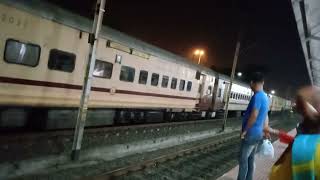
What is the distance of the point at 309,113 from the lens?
9.72ft

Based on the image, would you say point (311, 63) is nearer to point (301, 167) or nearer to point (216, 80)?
point (216, 80)

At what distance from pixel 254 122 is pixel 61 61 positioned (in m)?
6.32

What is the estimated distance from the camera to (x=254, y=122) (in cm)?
709

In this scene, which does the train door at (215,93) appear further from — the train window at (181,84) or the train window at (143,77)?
the train window at (143,77)

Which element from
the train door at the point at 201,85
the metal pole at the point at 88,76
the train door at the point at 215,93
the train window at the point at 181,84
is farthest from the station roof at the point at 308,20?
the train door at the point at 215,93

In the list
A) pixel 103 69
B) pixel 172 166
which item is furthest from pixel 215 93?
pixel 172 166

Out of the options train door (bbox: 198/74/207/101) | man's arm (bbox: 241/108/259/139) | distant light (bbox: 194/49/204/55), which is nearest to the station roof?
train door (bbox: 198/74/207/101)

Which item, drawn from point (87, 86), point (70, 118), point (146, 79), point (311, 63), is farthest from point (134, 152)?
point (311, 63)

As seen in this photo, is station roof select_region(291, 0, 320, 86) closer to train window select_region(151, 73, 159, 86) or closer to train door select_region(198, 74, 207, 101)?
train window select_region(151, 73, 159, 86)

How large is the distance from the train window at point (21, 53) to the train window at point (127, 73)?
4.65 m

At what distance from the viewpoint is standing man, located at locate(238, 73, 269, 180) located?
23.2 ft

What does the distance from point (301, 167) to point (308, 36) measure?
17.0 metres

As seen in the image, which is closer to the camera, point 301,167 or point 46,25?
point 301,167

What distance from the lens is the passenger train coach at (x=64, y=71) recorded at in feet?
32.4
